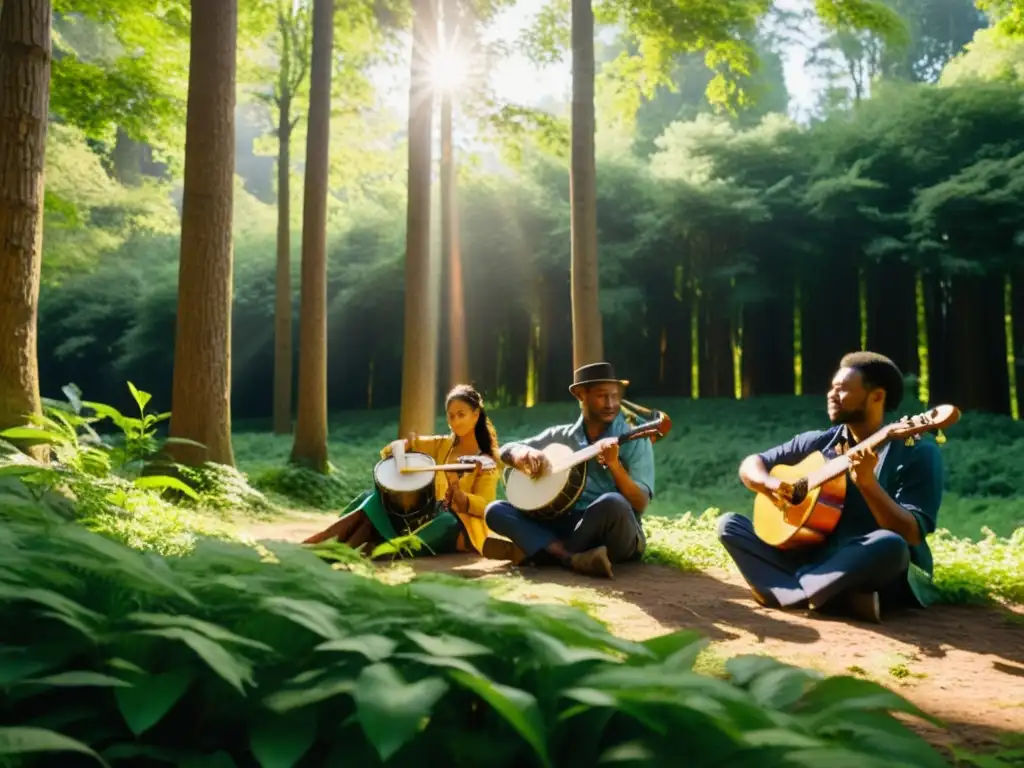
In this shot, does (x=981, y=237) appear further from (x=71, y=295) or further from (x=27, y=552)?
(x=71, y=295)

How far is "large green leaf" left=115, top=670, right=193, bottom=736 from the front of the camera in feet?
3.76

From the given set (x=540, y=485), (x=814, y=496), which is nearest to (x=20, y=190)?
(x=540, y=485)

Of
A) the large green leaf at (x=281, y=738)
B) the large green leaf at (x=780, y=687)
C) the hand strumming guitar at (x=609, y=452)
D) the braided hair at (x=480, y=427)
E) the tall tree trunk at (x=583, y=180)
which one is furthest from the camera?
the tall tree trunk at (x=583, y=180)

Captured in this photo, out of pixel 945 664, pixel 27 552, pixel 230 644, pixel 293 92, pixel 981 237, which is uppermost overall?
pixel 293 92

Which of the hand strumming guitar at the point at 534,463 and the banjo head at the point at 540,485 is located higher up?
the hand strumming guitar at the point at 534,463

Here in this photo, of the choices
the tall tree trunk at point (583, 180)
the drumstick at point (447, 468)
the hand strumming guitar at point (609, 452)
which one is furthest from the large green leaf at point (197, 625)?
the tall tree trunk at point (583, 180)

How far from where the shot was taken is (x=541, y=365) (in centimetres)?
2002

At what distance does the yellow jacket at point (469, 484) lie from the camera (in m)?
5.83

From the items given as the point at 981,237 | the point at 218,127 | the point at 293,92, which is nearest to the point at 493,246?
the point at 293,92

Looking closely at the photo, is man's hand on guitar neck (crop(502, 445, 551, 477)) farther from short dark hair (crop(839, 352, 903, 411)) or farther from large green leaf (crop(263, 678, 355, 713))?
large green leaf (crop(263, 678, 355, 713))

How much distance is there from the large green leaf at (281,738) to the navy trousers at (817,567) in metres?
3.21

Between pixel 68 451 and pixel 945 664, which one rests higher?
pixel 68 451

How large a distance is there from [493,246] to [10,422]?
13.8 m

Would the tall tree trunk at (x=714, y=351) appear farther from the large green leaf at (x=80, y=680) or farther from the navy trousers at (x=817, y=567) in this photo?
the large green leaf at (x=80, y=680)
